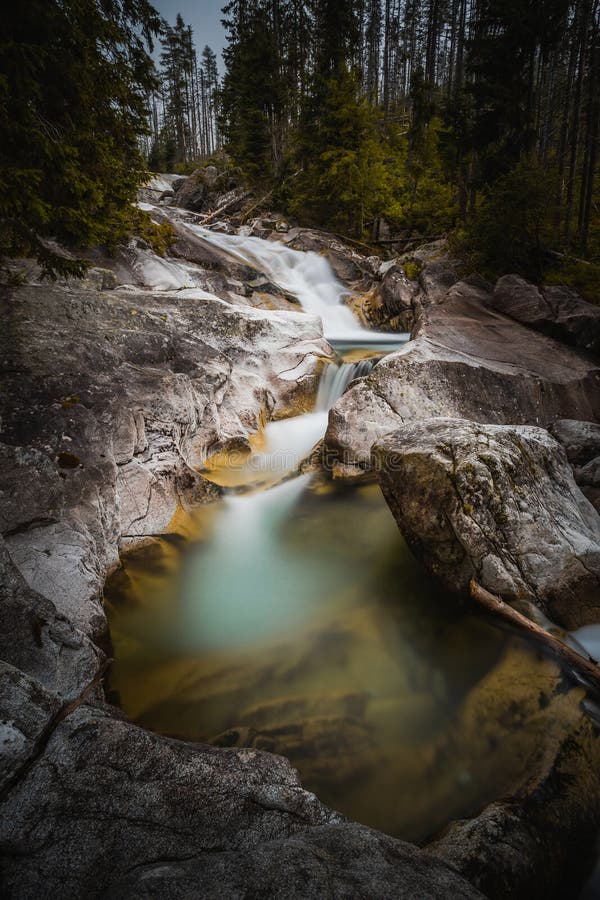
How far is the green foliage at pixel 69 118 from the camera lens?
380 centimetres

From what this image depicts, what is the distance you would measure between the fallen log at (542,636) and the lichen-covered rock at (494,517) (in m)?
0.10

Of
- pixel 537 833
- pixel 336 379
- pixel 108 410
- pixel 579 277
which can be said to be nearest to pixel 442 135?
pixel 579 277

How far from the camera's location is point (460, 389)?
274 inches

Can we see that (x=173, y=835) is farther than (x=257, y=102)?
No

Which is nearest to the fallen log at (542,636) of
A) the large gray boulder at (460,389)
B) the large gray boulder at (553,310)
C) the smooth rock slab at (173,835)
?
the smooth rock slab at (173,835)

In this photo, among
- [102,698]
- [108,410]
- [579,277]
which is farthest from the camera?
[579,277]

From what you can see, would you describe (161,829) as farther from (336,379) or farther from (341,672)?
(336,379)

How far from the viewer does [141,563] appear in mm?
4664

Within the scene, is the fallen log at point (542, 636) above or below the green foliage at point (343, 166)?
below

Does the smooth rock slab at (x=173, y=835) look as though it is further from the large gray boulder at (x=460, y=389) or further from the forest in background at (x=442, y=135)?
the forest in background at (x=442, y=135)

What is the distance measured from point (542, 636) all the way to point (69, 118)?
291 inches

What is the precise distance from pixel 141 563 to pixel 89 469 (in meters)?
1.27

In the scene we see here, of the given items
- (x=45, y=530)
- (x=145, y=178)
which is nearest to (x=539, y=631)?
(x=45, y=530)

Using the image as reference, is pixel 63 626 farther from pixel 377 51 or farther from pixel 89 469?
pixel 377 51
